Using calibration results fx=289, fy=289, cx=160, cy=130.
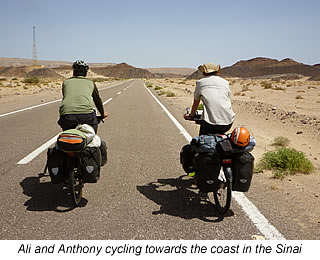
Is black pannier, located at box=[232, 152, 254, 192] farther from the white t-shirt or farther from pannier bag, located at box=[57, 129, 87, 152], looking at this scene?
A: pannier bag, located at box=[57, 129, 87, 152]

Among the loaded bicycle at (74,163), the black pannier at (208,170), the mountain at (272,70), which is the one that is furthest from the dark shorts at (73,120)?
the mountain at (272,70)

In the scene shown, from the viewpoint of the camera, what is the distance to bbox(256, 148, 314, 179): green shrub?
18.2 feet

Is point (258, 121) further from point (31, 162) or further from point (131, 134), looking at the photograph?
point (31, 162)

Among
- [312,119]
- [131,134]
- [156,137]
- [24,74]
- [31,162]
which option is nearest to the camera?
[31,162]

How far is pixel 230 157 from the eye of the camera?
3.78 meters

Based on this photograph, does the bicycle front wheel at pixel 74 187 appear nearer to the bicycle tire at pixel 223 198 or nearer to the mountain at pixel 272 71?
the bicycle tire at pixel 223 198

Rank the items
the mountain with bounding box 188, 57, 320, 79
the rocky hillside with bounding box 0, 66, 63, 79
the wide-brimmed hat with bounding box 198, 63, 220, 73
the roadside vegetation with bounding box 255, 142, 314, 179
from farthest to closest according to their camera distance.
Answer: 1. the mountain with bounding box 188, 57, 320, 79
2. the rocky hillside with bounding box 0, 66, 63, 79
3. the roadside vegetation with bounding box 255, 142, 314, 179
4. the wide-brimmed hat with bounding box 198, 63, 220, 73

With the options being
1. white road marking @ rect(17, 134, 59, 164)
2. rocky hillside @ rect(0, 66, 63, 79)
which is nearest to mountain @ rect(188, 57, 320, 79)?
rocky hillside @ rect(0, 66, 63, 79)

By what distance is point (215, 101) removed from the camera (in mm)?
4020

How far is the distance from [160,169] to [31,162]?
2.67 m

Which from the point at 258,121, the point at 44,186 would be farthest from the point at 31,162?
the point at 258,121

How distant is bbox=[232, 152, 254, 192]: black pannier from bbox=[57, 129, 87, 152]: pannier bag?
2003 millimetres

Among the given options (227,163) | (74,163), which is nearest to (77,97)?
(74,163)

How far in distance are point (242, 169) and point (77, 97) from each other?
103 inches
